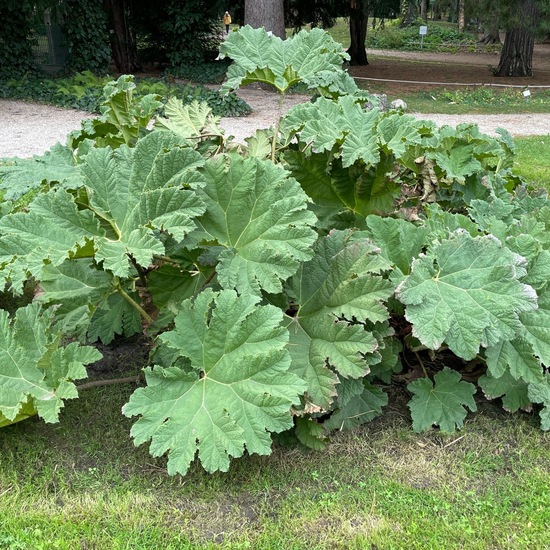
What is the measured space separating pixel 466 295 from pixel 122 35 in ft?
56.5

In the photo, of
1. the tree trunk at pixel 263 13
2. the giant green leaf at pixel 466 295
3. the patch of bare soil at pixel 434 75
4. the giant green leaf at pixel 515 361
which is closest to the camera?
the giant green leaf at pixel 466 295

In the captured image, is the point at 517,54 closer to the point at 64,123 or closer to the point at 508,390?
the point at 64,123

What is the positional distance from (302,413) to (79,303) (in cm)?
104

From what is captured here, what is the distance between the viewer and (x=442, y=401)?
2691 millimetres

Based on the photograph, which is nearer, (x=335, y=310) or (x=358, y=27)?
(x=335, y=310)

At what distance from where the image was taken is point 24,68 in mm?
15125

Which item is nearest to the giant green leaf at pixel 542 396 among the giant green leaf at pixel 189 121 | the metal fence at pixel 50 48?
the giant green leaf at pixel 189 121

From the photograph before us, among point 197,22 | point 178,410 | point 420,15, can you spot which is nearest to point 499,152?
point 178,410

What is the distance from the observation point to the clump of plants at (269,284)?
228 cm

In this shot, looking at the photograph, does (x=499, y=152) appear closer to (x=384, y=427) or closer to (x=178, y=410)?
(x=384, y=427)

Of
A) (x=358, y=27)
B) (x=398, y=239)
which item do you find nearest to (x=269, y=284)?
(x=398, y=239)

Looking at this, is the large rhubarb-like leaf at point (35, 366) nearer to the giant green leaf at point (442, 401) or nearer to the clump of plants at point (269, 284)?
the clump of plants at point (269, 284)

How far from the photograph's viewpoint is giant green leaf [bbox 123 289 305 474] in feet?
7.06

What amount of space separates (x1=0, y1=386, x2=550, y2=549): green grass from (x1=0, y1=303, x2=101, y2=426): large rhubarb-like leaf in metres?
0.25
